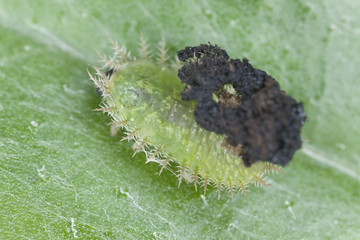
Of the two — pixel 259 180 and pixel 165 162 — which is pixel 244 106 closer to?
pixel 259 180

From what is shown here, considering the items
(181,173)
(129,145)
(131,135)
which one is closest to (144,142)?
(131,135)

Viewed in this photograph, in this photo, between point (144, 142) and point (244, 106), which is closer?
point (244, 106)

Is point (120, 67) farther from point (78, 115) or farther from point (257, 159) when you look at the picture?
point (257, 159)

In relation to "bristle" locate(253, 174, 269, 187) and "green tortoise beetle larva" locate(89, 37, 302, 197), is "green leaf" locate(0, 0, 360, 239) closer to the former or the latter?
"green tortoise beetle larva" locate(89, 37, 302, 197)

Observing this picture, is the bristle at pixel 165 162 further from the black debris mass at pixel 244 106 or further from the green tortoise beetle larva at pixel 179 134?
the black debris mass at pixel 244 106

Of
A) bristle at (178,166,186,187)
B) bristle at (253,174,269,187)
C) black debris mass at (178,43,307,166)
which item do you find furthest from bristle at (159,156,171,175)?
bristle at (253,174,269,187)

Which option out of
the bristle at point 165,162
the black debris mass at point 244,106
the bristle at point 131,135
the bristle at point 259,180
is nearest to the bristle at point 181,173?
the bristle at point 165,162
